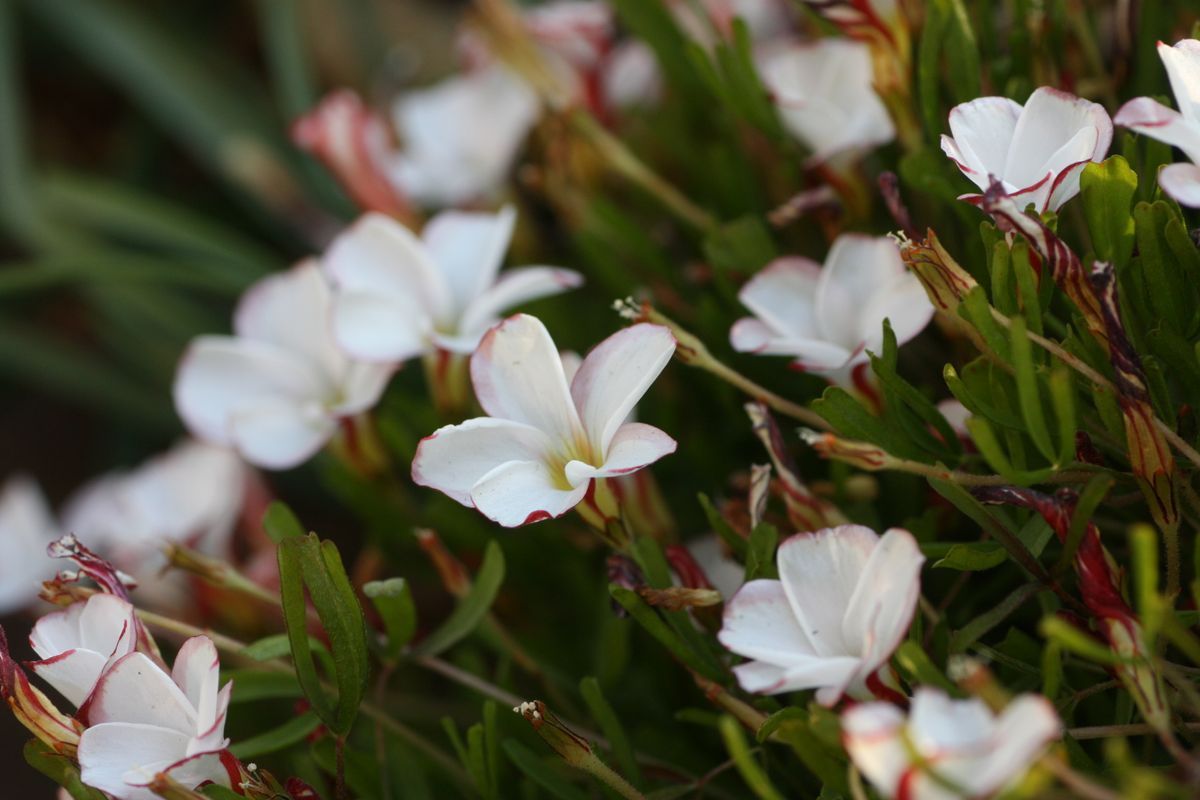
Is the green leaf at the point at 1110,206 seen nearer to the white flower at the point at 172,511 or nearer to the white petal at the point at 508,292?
the white petal at the point at 508,292

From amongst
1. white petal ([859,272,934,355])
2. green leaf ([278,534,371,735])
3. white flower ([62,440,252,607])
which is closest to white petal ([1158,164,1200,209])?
white petal ([859,272,934,355])

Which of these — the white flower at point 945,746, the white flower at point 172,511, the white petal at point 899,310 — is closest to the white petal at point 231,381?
the white flower at point 172,511

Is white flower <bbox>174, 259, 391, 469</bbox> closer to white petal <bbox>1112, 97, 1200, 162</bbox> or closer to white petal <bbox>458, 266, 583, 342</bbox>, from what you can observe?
white petal <bbox>458, 266, 583, 342</bbox>

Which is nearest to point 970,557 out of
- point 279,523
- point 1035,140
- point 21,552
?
point 1035,140

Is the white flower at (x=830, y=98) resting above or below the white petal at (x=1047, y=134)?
below

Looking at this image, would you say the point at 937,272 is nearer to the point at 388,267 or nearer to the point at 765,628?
the point at 765,628

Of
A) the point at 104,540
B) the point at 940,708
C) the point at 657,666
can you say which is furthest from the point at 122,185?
the point at 940,708
